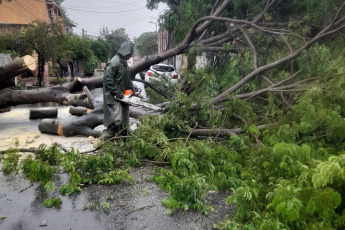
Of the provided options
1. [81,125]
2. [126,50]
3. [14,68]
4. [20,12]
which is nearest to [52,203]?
[126,50]

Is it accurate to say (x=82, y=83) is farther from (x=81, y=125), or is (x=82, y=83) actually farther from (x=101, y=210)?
(x=101, y=210)

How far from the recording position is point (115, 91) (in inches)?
181

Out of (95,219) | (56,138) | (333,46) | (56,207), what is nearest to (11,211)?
(56,207)

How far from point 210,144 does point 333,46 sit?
3.21 m

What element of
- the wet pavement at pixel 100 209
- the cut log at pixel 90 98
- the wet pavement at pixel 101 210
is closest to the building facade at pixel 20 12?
the cut log at pixel 90 98

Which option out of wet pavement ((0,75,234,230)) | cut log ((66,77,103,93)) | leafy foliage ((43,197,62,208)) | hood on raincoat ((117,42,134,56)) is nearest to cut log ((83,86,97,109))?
cut log ((66,77,103,93))

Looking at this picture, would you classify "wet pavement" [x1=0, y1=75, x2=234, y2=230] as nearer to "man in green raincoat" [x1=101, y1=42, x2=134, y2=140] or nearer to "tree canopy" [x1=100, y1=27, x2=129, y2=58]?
"man in green raincoat" [x1=101, y1=42, x2=134, y2=140]

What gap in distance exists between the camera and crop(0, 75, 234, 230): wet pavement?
9.22 ft

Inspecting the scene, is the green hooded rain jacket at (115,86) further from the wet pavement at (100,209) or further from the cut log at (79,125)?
the cut log at (79,125)

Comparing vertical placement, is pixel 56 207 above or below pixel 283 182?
below

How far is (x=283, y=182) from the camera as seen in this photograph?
2.58 metres

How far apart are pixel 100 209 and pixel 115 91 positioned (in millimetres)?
2001

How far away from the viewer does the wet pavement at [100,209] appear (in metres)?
2.81

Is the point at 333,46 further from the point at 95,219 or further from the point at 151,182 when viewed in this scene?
the point at 95,219
